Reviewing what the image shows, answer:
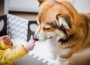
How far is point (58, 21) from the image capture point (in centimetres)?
83

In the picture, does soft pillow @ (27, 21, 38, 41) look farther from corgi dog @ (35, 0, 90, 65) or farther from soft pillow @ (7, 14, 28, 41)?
corgi dog @ (35, 0, 90, 65)

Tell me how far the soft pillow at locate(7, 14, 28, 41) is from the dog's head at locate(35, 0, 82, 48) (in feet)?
0.70

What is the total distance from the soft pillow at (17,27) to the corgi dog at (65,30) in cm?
20

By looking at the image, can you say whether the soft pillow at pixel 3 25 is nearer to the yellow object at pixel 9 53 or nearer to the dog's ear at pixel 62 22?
the yellow object at pixel 9 53


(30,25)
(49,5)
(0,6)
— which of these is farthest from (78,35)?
(0,6)

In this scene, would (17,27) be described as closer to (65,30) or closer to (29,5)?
(29,5)

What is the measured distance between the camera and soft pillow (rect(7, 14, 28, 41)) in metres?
1.08

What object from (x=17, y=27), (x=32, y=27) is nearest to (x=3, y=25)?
(x=17, y=27)

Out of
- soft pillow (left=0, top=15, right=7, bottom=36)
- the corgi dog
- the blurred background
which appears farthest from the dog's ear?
soft pillow (left=0, top=15, right=7, bottom=36)

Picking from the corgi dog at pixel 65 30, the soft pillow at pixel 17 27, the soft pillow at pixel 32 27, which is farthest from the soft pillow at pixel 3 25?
the corgi dog at pixel 65 30

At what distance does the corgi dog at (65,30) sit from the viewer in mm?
834

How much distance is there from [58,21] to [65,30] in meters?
0.05

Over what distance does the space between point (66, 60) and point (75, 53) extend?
5 centimetres

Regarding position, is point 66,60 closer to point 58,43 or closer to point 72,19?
point 58,43
